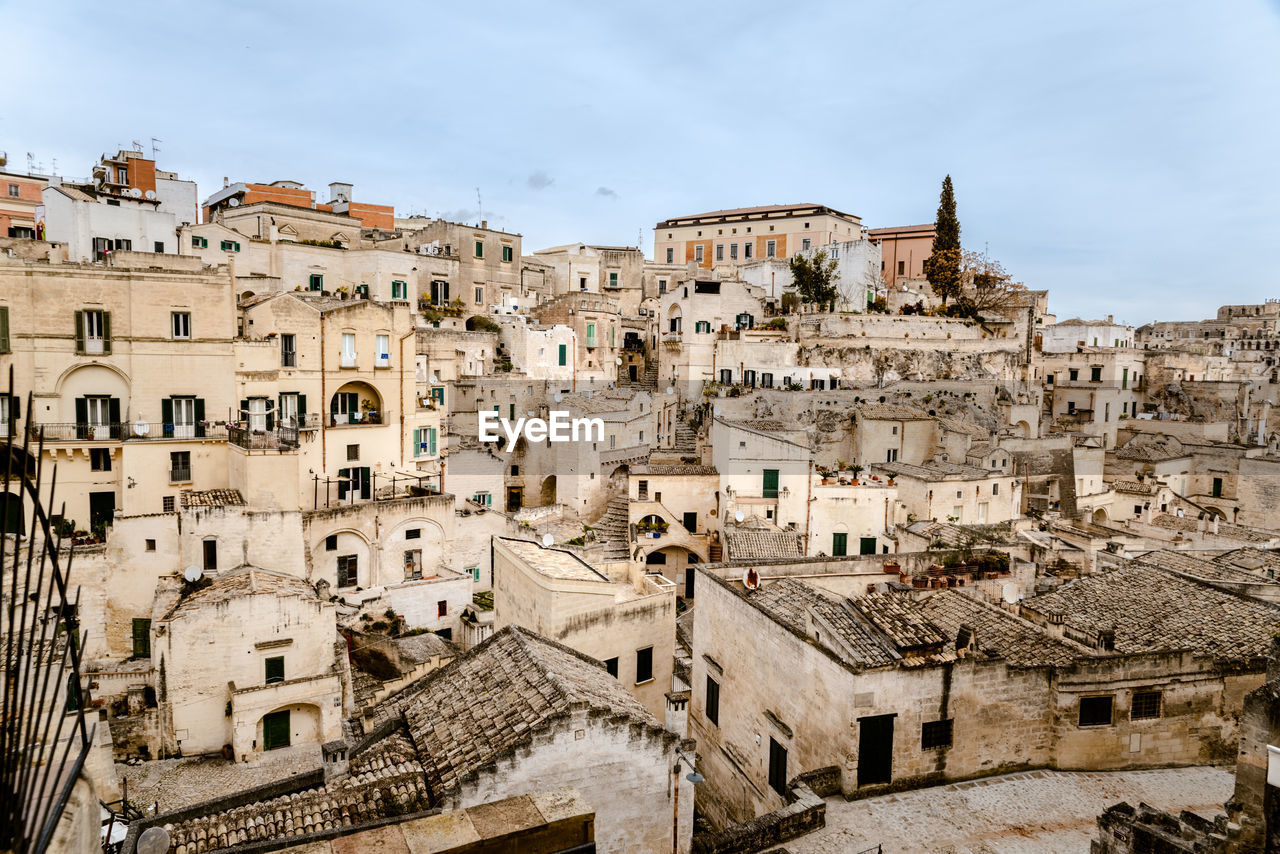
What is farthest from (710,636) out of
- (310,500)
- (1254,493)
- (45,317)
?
(1254,493)

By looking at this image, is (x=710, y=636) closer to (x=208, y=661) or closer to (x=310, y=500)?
(x=208, y=661)

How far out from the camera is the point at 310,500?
29969 mm

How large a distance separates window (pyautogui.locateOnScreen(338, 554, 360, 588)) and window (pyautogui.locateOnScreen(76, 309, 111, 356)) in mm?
10819

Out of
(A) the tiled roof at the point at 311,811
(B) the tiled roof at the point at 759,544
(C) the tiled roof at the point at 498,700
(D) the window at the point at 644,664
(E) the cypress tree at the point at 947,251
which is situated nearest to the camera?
(A) the tiled roof at the point at 311,811

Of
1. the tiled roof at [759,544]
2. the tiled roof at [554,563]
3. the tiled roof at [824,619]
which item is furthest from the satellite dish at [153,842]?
the tiled roof at [759,544]

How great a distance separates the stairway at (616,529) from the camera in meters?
34.0

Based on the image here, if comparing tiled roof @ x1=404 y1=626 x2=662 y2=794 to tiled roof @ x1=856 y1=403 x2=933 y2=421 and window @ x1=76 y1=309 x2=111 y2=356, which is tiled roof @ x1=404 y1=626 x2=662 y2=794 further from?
tiled roof @ x1=856 y1=403 x2=933 y2=421

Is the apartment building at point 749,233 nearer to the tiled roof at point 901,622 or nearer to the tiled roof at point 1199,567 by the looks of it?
the tiled roof at point 1199,567

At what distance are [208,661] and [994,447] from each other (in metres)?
36.8

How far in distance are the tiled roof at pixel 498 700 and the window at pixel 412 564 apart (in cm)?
1670

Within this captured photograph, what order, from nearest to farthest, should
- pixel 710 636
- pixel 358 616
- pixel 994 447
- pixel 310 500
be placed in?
1. pixel 710 636
2. pixel 358 616
3. pixel 310 500
4. pixel 994 447

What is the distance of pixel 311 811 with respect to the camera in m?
9.78

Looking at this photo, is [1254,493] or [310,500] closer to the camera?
[310,500]

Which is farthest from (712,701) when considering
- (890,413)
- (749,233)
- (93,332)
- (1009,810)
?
(749,233)
